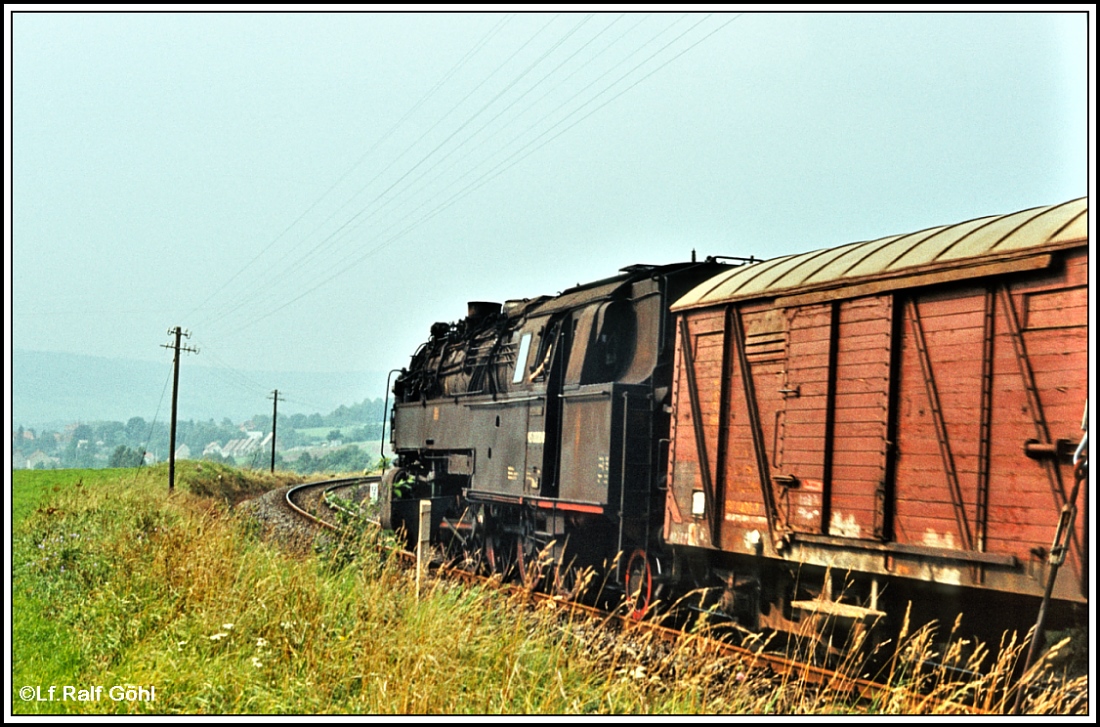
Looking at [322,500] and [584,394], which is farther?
[322,500]

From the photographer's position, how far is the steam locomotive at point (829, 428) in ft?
20.0

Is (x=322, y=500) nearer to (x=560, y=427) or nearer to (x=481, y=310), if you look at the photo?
(x=481, y=310)

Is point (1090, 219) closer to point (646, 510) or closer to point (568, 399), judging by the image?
point (646, 510)

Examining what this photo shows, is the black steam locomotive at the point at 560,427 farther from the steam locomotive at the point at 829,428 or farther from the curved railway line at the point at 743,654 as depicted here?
the curved railway line at the point at 743,654

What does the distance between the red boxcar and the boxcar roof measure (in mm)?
16

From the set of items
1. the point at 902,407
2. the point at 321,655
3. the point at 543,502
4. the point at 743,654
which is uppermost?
the point at 902,407

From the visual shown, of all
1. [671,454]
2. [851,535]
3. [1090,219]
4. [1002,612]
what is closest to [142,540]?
[671,454]

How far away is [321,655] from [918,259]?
4.98 meters

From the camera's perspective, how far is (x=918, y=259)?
7051 millimetres

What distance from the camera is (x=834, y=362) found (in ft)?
25.0

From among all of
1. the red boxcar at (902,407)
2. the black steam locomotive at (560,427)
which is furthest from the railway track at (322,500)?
the red boxcar at (902,407)

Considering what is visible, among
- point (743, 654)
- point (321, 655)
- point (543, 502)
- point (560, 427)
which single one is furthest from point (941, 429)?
point (543, 502)

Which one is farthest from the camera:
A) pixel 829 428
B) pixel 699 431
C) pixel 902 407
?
pixel 699 431

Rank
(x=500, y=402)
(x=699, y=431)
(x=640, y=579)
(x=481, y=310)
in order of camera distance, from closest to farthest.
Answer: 1. (x=699, y=431)
2. (x=640, y=579)
3. (x=500, y=402)
4. (x=481, y=310)
